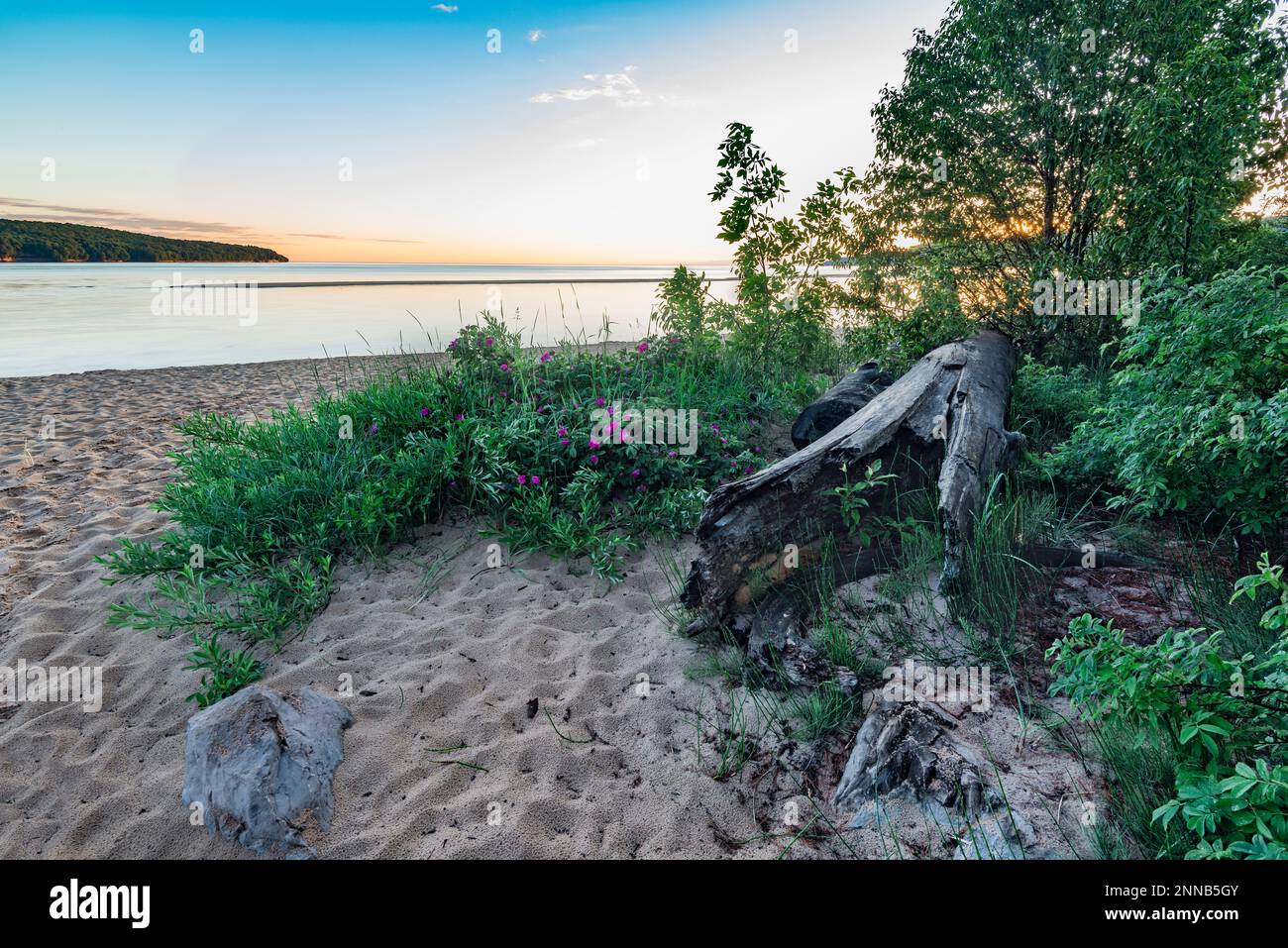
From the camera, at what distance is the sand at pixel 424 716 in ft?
8.55

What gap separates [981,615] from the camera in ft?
10.7

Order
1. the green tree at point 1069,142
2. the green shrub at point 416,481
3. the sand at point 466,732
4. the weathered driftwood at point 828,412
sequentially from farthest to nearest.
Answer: the weathered driftwood at point 828,412 → the green tree at point 1069,142 → the green shrub at point 416,481 → the sand at point 466,732

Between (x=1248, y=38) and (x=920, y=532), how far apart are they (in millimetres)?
6060

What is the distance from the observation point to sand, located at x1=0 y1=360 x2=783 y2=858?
2607 millimetres

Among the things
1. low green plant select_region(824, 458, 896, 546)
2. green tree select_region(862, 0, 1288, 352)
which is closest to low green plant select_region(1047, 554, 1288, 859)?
low green plant select_region(824, 458, 896, 546)

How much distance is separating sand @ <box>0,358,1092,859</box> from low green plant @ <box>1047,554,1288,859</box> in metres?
0.49

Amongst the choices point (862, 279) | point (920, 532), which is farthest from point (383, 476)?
point (862, 279)

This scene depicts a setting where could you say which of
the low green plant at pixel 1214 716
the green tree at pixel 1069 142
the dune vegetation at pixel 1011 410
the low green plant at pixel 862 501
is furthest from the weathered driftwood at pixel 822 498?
the green tree at pixel 1069 142

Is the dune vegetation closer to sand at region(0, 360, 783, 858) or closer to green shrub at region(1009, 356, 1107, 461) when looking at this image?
green shrub at region(1009, 356, 1107, 461)

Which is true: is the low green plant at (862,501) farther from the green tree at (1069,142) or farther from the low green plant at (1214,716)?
the green tree at (1069,142)

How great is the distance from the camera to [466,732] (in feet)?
10.2

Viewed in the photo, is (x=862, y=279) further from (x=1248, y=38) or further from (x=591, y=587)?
(x=591, y=587)

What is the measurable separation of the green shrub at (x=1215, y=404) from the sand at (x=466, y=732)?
5.62 feet

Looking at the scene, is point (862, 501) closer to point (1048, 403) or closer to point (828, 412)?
A: point (828, 412)
